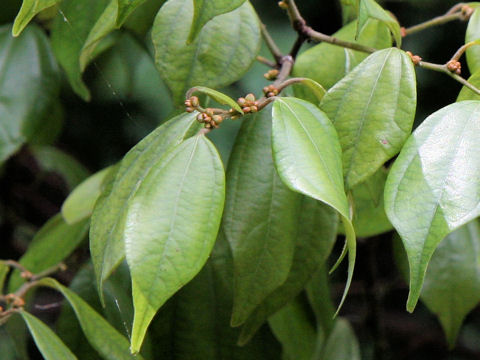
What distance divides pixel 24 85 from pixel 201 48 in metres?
0.32

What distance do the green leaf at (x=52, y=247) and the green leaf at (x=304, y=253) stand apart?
0.24 m

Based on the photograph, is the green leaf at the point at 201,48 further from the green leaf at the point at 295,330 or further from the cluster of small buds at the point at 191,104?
the green leaf at the point at 295,330

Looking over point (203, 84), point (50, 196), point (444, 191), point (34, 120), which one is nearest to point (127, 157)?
point (203, 84)

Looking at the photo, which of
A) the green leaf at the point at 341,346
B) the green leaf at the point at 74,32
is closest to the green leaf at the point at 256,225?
the green leaf at the point at 74,32

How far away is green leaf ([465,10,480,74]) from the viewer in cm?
50

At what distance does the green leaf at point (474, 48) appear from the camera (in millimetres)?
502

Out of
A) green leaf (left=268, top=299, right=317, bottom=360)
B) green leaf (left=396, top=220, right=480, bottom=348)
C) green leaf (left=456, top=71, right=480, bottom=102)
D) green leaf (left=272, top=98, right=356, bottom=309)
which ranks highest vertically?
green leaf (left=272, top=98, right=356, bottom=309)

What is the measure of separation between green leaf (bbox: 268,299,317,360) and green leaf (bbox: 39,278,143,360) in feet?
0.66

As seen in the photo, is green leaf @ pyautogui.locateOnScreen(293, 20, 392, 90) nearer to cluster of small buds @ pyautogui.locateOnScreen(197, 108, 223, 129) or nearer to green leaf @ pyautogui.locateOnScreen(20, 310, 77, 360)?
cluster of small buds @ pyautogui.locateOnScreen(197, 108, 223, 129)

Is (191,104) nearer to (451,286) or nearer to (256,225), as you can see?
(256,225)

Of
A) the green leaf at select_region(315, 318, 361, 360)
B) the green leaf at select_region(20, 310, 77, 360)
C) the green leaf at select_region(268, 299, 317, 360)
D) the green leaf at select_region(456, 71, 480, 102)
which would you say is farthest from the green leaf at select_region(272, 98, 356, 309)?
the green leaf at select_region(315, 318, 361, 360)

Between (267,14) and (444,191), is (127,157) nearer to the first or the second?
(444,191)

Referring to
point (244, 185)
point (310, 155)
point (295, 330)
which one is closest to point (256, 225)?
point (244, 185)

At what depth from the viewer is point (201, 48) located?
53cm
